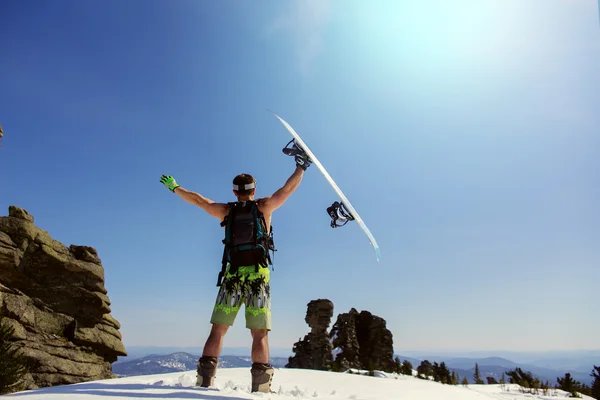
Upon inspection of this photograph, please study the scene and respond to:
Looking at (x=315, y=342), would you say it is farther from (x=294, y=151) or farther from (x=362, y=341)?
(x=294, y=151)

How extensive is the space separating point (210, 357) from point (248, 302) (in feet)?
2.54

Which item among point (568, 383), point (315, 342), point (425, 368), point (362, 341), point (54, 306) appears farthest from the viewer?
point (362, 341)

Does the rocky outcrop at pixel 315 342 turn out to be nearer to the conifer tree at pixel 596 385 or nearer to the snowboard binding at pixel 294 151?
the conifer tree at pixel 596 385

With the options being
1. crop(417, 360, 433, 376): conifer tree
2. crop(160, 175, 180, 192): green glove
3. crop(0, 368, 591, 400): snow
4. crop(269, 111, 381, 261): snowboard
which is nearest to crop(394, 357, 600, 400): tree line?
crop(417, 360, 433, 376): conifer tree

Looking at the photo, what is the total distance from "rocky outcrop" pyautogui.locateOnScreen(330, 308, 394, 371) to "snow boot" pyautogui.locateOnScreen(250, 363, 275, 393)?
95.9 feet

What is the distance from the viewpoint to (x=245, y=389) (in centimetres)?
470

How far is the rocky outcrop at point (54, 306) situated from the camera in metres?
8.41

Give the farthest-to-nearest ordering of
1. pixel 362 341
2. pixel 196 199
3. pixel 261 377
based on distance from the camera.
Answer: pixel 362 341 → pixel 196 199 → pixel 261 377

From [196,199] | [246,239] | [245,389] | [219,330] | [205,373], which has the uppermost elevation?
[196,199]

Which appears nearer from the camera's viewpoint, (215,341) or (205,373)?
(205,373)

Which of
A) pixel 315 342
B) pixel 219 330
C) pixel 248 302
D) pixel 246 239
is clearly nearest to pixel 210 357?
pixel 219 330

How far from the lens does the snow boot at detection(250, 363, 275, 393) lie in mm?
4142

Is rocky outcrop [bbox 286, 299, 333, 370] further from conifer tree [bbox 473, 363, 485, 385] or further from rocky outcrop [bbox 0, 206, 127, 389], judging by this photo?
rocky outcrop [bbox 0, 206, 127, 389]

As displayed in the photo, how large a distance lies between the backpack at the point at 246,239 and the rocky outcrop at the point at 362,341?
29253mm
